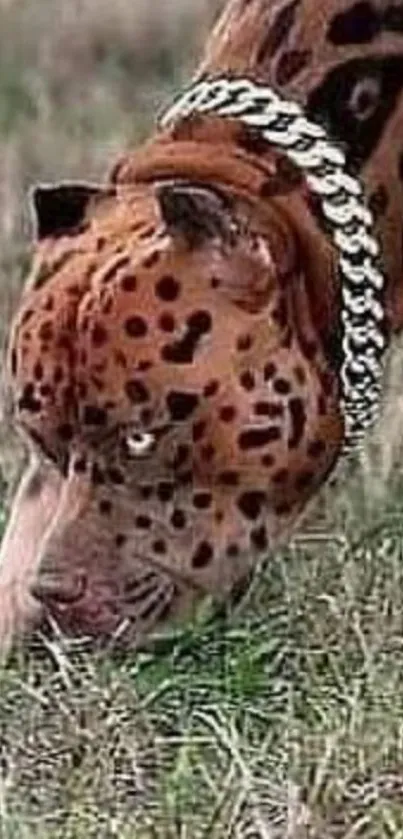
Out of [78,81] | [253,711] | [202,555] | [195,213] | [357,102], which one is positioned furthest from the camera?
[78,81]

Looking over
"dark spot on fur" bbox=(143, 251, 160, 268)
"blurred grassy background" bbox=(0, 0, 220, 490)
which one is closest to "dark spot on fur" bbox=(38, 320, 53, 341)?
"dark spot on fur" bbox=(143, 251, 160, 268)

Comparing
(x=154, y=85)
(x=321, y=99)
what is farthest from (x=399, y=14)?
(x=154, y=85)

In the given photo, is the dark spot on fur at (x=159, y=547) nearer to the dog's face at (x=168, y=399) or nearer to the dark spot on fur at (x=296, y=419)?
the dog's face at (x=168, y=399)

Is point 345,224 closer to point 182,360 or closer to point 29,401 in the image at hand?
point 182,360

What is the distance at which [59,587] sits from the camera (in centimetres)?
373

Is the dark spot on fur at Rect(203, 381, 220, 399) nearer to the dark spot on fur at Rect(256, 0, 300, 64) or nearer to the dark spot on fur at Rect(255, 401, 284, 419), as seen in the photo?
the dark spot on fur at Rect(255, 401, 284, 419)

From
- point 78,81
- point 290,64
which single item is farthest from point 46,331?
point 78,81

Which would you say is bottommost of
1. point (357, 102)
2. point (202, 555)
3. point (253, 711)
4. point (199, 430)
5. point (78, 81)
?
point (253, 711)

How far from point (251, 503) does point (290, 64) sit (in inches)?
18.2

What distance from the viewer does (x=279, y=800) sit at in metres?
3.72

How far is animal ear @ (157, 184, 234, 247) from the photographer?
11.8 ft

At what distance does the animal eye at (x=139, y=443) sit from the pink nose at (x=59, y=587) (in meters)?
0.13

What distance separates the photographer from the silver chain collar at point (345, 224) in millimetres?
3654

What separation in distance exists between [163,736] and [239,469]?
Result: 0.41m
